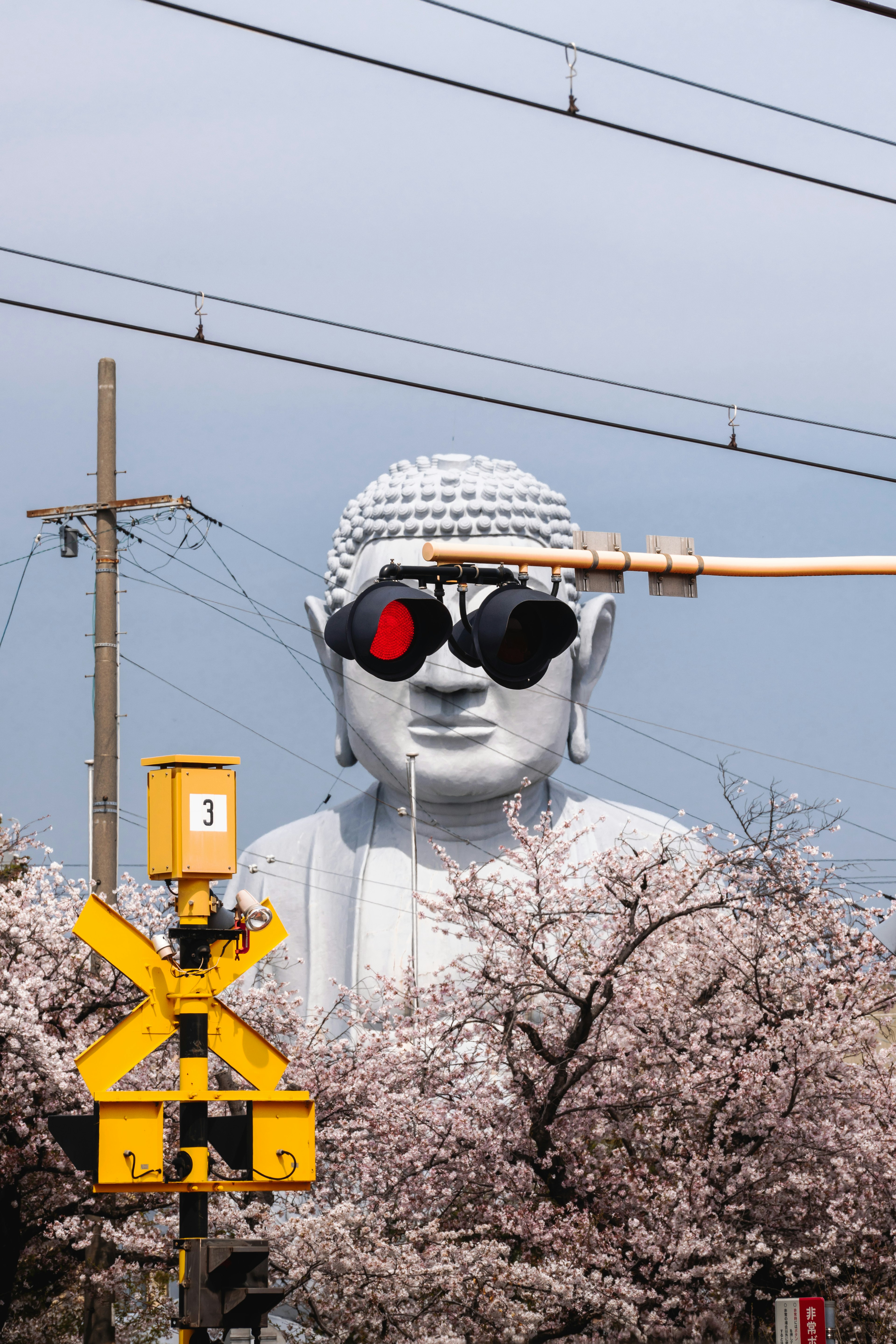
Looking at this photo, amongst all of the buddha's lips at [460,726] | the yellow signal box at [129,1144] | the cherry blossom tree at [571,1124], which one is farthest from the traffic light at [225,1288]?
the buddha's lips at [460,726]

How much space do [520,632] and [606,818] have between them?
12074mm

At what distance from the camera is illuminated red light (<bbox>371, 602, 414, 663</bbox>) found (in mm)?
7266

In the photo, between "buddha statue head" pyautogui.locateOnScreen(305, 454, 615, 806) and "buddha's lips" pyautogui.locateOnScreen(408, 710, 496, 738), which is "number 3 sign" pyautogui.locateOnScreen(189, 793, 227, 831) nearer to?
"buddha statue head" pyautogui.locateOnScreen(305, 454, 615, 806)

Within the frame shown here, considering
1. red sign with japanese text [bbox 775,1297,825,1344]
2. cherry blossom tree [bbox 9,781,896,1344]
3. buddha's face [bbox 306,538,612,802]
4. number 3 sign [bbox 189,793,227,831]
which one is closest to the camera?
number 3 sign [bbox 189,793,227,831]

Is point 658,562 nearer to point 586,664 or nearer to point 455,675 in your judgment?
point 455,675

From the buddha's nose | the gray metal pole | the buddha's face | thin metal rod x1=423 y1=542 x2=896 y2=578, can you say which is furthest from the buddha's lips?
thin metal rod x1=423 y1=542 x2=896 y2=578

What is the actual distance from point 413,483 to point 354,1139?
851 cm

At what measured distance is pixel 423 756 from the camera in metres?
18.7

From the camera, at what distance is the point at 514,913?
13.1 metres

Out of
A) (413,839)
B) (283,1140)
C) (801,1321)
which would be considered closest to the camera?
(283,1140)

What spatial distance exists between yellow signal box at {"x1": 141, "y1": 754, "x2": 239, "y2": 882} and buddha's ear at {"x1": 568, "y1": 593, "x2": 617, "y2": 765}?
37.4 ft

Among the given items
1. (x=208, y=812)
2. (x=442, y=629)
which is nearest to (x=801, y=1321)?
(x=208, y=812)

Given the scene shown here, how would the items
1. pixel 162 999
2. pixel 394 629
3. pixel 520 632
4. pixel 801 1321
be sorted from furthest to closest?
1. pixel 801 1321
2. pixel 162 999
3. pixel 520 632
4. pixel 394 629

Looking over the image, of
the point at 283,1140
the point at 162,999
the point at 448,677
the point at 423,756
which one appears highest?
the point at 448,677
